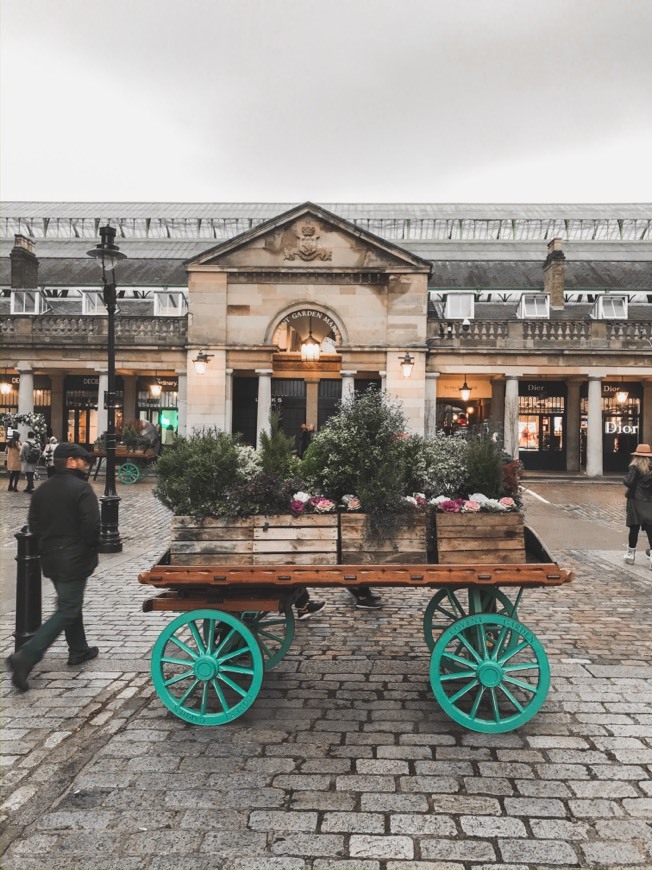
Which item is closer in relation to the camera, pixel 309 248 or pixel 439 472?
pixel 439 472

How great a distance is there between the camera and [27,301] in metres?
28.0

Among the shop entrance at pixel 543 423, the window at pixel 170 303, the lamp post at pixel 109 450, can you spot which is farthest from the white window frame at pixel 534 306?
the lamp post at pixel 109 450

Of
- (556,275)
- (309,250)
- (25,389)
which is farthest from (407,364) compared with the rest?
(25,389)

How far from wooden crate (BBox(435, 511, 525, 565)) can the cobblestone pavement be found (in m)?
1.23

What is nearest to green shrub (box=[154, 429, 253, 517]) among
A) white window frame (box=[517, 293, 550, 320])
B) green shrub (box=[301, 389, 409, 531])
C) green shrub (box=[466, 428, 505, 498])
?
green shrub (box=[301, 389, 409, 531])

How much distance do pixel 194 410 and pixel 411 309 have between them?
9.66m

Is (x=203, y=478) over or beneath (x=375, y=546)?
over

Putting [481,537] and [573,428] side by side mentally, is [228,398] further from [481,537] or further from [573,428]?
[481,537]

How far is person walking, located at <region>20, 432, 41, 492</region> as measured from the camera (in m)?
16.9

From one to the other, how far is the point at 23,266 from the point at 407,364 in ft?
62.9

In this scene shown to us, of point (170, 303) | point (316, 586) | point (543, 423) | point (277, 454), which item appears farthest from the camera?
point (543, 423)

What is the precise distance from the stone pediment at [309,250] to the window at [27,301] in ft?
29.7

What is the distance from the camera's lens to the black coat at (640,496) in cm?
915

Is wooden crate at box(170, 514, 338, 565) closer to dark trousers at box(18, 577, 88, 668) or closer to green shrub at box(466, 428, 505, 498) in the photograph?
green shrub at box(466, 428, 505, 498)
